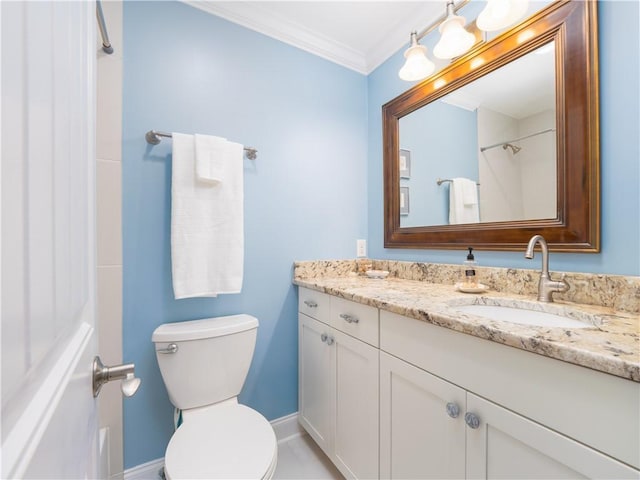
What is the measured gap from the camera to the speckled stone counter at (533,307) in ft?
1.73

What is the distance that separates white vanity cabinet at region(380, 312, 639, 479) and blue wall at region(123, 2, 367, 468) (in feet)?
2.57

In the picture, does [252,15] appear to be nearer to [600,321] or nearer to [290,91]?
[290,91]

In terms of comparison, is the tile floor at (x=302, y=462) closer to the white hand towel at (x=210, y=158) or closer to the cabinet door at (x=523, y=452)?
the cabinet door at (x=523, y=452)

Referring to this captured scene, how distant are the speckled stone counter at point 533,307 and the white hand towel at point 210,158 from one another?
27.9 inches

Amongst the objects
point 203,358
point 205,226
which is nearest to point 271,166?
point 205,226

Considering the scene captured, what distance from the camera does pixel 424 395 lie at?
84 centimetres

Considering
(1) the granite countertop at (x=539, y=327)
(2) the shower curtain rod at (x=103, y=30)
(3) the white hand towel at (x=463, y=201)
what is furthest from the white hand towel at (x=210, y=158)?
(3) the white hand towel at (x=463, y=201)

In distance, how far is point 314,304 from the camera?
1441 millimetres

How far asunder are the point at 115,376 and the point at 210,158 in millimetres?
1025

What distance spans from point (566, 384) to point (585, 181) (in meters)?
0.75

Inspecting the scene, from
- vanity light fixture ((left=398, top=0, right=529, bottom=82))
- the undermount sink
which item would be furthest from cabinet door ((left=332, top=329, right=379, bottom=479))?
vanity light fixture ((left=398, top=0, right=529, bottom=82))

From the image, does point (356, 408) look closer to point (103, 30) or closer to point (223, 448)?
→ point (223, 448)

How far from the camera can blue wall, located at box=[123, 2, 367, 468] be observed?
4.15ft

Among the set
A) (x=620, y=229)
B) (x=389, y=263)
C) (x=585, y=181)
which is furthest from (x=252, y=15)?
(x=620, y=229)
